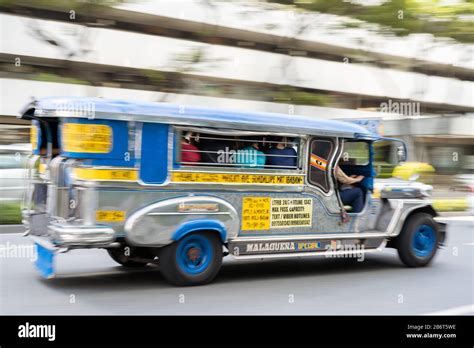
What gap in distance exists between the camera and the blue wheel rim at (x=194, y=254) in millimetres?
7867

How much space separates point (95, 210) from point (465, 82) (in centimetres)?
3919

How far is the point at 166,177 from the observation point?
25.4 ft

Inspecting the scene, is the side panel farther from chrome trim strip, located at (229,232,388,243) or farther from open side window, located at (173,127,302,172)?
chrome trim strip, located at (229,232,388,243)

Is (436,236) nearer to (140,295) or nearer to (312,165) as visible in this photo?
(312,165)

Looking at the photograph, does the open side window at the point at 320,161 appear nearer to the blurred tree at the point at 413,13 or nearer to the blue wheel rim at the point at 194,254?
the blue wheel rim at the point at 194,254

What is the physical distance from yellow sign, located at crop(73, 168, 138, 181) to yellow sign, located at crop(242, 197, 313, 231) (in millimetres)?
1630

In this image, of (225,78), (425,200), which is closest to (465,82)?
(225,78)

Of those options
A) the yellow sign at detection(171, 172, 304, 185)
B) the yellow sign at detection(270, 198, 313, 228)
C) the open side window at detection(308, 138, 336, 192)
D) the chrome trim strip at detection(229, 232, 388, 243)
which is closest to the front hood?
the chrome trim strip at detection(229, 232, 388, 243)

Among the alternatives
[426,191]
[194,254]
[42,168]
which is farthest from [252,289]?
[426,191]

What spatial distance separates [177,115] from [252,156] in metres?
1.31

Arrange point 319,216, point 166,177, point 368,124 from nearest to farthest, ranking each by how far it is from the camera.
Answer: point 166,177 < point 319,216 < point 368,124

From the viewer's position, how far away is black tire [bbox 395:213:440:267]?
9828 mm

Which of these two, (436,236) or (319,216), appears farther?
(436,236)
